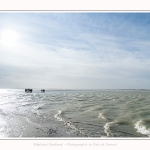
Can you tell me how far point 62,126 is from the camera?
13.2 metres

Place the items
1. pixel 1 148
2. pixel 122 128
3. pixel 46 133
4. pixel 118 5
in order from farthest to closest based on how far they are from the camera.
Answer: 1. pixel 122 128
2. pixel 46 133
3. pixel 118 5
4. pixel 1 148

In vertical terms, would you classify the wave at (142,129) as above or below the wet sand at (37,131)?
below

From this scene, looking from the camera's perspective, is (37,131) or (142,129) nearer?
(37,131)

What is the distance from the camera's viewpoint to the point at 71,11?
32.2ft

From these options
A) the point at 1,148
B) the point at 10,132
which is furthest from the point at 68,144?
the point at 10,132

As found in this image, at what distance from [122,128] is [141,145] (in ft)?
15.0

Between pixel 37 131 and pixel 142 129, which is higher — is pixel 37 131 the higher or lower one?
the higher one

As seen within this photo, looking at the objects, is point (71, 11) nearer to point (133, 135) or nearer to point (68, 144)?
point (68, 144)

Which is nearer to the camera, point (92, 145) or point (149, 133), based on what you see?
point (92, 145)

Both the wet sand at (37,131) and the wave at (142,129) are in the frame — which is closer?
the wet sand at (37,131)

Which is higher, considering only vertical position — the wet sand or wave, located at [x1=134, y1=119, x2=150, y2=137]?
the wet sand

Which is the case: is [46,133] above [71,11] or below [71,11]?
below

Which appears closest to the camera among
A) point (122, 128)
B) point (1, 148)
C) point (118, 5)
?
point (1, 148)

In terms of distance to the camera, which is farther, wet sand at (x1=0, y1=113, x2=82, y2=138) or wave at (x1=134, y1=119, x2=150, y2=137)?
wave at (x1=134, y1=119, x2=150, y2=137)
